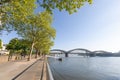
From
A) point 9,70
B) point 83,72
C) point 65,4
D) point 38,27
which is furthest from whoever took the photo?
point 38,27

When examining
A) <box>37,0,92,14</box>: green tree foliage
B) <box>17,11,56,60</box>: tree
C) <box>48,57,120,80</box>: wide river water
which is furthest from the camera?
<box>17,11,56,60</box>: tree

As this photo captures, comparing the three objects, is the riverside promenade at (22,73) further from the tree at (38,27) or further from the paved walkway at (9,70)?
the tree at (38,27)

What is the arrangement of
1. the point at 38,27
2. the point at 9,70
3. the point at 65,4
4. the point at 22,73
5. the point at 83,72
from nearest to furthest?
the point at 65,4 < the point at 22,73 < the point at 9,70 < the point at 83,72 < the point at 38,27

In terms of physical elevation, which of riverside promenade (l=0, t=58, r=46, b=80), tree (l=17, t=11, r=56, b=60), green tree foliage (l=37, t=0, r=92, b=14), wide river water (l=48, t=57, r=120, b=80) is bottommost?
wide river water (l=48, t=57, r=120, b=80)

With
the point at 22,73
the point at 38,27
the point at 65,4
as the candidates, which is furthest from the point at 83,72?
the point at 65,4

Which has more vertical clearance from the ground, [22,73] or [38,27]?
[38,27]

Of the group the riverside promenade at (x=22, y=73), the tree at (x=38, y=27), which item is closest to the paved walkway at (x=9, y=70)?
the riverside promenade at (x=22, y=73)

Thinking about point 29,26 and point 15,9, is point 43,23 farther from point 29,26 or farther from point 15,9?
point 15,9

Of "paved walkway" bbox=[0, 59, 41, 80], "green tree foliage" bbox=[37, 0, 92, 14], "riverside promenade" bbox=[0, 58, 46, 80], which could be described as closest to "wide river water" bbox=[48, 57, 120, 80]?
"paved walkway" bbox=[0, 59, 41, 80]

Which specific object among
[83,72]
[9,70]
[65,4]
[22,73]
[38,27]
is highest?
[38,27]

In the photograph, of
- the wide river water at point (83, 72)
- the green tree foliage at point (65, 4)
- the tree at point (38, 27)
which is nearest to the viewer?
the green tree foliage at point (65, 4)

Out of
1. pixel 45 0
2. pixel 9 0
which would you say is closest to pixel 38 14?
pixel 9 0

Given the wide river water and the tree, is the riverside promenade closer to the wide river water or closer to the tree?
the wide river water

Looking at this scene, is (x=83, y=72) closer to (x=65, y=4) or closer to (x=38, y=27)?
(x=38, y=27)
